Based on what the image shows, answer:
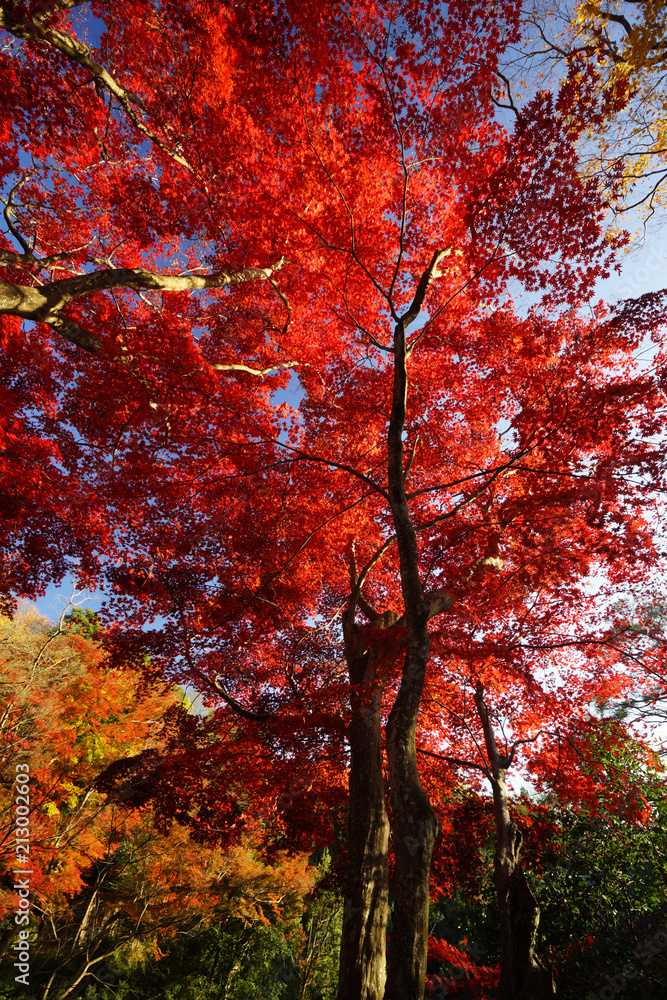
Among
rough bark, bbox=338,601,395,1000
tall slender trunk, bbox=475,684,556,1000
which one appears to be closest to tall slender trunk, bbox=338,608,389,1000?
rough bark, bbox=338,601,395,1000

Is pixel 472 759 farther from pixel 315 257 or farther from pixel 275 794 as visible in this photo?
pixel 315 257

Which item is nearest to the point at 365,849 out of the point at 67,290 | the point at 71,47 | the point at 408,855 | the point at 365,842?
the point at 365,842

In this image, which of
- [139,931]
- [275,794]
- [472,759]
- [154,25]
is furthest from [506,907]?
[154,25]

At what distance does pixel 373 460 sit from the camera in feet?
30.9

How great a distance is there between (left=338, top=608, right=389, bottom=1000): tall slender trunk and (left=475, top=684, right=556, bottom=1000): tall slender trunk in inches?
70.4

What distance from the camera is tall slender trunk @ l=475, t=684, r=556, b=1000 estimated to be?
4.97m

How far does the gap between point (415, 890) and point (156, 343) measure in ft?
30.0

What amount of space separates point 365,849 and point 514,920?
2489 millimetres

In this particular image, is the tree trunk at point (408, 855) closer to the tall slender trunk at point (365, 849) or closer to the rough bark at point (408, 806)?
the rough bark at point (408, 806)

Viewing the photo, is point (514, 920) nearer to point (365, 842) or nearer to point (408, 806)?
point (365, 842)

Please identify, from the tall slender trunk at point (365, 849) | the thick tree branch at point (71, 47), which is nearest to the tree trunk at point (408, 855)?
the tall slender trunk at point (365, 849)

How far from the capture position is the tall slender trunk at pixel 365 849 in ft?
14.9

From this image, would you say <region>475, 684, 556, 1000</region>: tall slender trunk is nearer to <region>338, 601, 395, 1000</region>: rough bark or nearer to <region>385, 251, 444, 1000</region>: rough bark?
<region>338, 601, 395, 1000</region>: rough bark

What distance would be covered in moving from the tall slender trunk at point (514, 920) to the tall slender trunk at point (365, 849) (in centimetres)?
179
